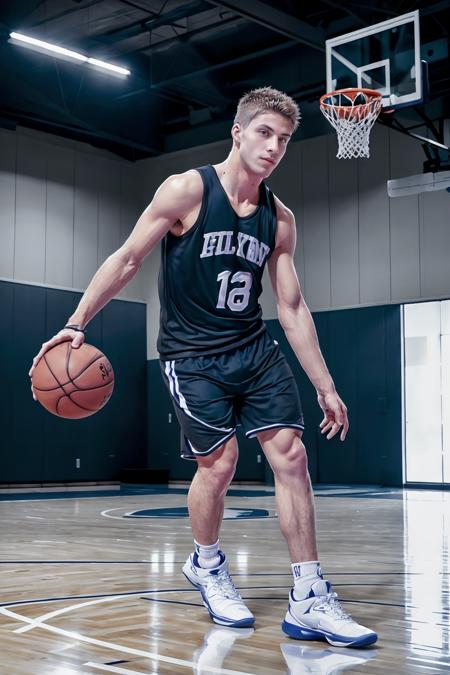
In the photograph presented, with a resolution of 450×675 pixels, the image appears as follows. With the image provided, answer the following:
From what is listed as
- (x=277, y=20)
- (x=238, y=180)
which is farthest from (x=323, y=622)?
(x=277, y=20)

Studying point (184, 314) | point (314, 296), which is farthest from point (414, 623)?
point (314, 296)

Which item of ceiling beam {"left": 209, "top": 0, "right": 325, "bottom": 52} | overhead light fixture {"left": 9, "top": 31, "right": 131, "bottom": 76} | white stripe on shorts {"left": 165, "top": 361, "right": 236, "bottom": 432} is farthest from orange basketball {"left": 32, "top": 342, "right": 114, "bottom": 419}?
overhead light fixture {"left": 9, "top": 31, "right": 131, "bottom": 76}

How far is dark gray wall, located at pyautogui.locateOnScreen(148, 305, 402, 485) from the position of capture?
14547 mm

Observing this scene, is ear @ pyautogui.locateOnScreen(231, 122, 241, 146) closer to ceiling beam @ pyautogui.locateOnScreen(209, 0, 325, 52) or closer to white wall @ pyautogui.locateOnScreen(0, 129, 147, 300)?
ceiling beam @ pyautogui.locateOnScreen(209, 0, 325, 52)

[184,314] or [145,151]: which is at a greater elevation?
[145,151]

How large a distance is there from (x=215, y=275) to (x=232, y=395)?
437 millimetres

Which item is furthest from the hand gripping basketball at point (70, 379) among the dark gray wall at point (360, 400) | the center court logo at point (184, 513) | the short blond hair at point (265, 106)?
the dark gray wall at point (360, 400)

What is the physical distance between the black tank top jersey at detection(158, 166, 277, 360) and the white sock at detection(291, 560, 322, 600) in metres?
0.80

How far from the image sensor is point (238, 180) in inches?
129

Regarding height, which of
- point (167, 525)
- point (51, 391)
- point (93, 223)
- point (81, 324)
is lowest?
point (167, 525)

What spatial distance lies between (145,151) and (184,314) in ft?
48.3

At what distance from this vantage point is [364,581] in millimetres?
4172

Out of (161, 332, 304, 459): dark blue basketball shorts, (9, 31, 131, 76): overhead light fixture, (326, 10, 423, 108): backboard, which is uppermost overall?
(9, 31, 131, 76): overhead light fixture

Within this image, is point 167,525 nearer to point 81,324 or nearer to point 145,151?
point 81,324
